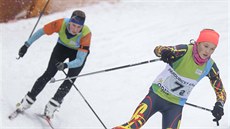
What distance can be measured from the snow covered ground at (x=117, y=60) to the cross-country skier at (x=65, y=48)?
349 mm

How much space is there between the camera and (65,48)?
7.18 m

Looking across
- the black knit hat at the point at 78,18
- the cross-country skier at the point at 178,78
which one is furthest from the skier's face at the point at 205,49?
the black knit hat at the point at 78,18

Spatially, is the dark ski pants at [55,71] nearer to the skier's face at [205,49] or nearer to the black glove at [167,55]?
the black glove at [167,55]

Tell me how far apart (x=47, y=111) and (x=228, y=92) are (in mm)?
3858

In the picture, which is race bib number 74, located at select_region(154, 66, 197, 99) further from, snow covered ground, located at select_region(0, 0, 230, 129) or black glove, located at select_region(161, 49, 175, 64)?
snow covered ground, located at select_region(0, 0, 230, 129)

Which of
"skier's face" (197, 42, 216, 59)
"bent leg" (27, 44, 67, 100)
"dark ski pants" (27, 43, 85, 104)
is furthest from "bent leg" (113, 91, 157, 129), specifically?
"bent leg" (27, 44, 67, 100)

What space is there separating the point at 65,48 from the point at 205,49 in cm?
240

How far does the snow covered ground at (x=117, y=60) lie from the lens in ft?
26.8

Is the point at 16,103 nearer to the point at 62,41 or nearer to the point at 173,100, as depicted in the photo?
the point at 62,41

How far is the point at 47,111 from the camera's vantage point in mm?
7273

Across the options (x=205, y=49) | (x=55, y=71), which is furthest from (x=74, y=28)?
(x=205, y=49)

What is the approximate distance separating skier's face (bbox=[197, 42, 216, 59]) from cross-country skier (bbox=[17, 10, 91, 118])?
1.83 m

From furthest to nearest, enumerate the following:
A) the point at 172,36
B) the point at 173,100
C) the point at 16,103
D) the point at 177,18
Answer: the point at 177,18, the point at 172,36, the point at 16,103, the point at 173,100

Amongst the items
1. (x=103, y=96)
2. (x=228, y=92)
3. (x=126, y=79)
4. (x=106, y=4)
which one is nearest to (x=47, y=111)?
(x=103, y=96)
